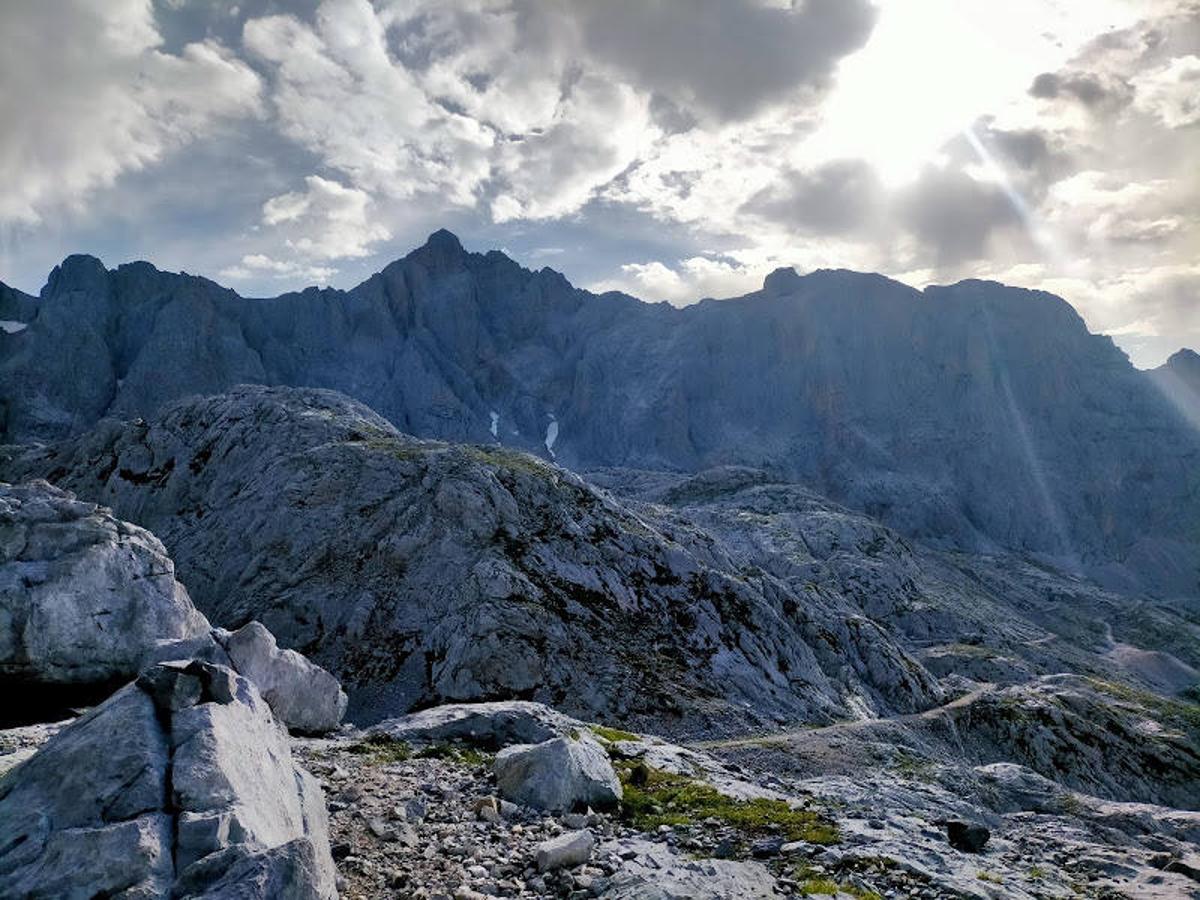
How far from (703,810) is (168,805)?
16067 mm

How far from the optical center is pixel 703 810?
23.5m

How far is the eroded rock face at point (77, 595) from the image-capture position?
32719 millimetres

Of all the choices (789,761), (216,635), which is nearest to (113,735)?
(216,635)

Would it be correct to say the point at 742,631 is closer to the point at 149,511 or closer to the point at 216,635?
the point at 216,635

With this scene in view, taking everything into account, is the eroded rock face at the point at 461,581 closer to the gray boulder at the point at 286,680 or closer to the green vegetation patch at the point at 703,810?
the gray boulder at the point at 286,680

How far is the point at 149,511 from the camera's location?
85938 mm

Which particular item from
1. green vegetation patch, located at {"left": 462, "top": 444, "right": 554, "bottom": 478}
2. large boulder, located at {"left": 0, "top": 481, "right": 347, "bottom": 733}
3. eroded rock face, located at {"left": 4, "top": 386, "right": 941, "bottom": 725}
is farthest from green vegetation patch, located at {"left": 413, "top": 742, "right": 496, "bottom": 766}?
green vegetation patch, located at {"left": 462, "top": 444, "right": 554, "bottom": 478}

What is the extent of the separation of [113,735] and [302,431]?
82.7 m

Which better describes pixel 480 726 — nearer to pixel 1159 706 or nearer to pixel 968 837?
pixel 968 837

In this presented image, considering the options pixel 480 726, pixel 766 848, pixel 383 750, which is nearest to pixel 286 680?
pixel 383 750

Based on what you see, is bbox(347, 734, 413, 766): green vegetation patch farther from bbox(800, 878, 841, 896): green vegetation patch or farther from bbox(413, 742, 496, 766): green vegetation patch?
bbox(800, 878, 841, 896): green vegetation patch

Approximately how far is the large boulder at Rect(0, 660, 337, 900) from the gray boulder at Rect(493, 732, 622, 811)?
278 inches

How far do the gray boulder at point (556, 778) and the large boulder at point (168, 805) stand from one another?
706cm

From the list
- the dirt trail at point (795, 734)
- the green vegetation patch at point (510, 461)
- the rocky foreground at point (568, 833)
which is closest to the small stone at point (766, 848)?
the rocky foreground at point (568, 833)
